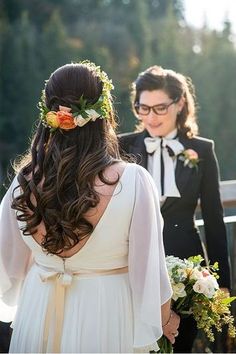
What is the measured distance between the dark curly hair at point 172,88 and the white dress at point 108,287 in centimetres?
120

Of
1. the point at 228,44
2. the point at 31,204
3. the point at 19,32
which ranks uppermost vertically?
the point at 19,32

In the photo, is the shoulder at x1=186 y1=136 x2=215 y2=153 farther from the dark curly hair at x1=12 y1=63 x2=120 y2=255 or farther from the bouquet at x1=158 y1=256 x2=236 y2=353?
the dark curly hair at x1=12 y1=63 x2=120 y2=255

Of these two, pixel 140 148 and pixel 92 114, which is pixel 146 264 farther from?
pixel 140 148

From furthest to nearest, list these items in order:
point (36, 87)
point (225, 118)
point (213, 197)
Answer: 1. point (36, 87)
2. point (225, 118)
3. point (213, 197)

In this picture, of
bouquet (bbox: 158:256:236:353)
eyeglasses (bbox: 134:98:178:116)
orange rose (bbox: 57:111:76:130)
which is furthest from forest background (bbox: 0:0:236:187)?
orange rose (bbox: 57:111:76:130)

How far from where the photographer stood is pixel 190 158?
317 cm

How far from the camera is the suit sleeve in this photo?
3129mm

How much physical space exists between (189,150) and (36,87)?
25723mm

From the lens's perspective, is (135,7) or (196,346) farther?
(135,7)

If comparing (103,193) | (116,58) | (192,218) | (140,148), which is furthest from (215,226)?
(116,58)

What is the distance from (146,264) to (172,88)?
1359 millimetres

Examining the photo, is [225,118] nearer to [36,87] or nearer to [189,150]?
[36,87]

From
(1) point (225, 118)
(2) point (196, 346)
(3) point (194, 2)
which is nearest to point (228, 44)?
(1) point (225, 118)

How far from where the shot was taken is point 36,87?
28.3 m
